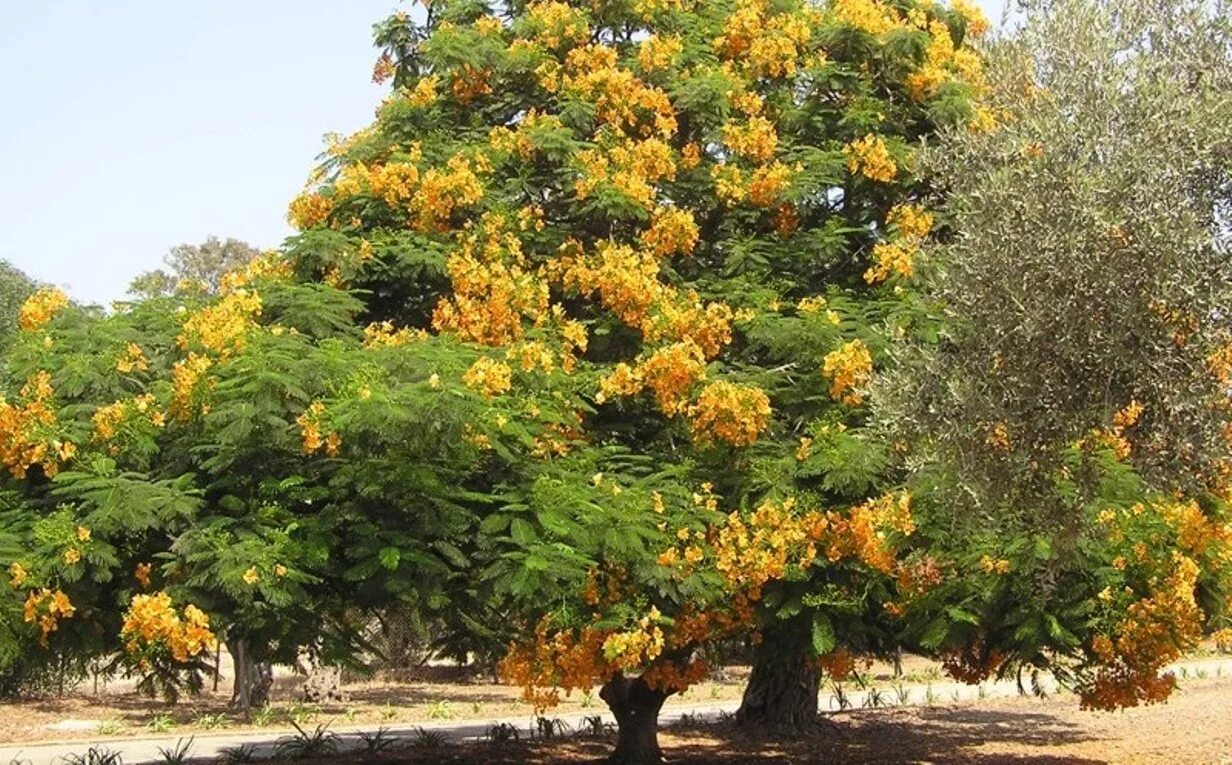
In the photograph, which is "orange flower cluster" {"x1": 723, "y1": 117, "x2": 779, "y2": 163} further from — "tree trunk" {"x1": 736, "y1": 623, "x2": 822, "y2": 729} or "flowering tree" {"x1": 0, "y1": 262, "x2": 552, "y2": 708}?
"tree trunk" {"x1": 736, "y1": 623, "x2": 822, "y2": 729}

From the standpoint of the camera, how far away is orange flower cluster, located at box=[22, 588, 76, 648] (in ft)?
35.0

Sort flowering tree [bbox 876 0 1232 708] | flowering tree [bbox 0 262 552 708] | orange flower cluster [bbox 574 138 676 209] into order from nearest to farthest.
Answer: flowering tree [bbox 876 0 1232 708]
flowering tree [bbox 0 262 552 708]
orange flower cluster [bbox 574 138 676 209]

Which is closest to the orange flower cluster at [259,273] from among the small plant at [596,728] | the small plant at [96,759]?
the small plant at [96,759]

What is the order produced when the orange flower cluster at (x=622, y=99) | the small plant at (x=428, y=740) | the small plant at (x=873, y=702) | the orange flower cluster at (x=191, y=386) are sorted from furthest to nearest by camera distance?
the small plant at (x=873, y=702) → the small plant at (x=428, y=740) → the orange flower cluster at (x=622, y=99) → the orange flower cluster at (x=191, y=386)

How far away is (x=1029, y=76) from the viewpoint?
11.3 meters

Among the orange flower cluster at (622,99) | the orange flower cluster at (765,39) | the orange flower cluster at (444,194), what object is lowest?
the orange flower cluster at (444,194)

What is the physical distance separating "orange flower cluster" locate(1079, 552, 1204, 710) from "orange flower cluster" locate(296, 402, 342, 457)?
7.64m

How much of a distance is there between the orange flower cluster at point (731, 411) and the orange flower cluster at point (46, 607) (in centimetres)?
550

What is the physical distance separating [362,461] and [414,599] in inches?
46.4

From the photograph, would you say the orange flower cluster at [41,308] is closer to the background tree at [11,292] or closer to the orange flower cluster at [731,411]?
the orange flower cluster at [731,411]

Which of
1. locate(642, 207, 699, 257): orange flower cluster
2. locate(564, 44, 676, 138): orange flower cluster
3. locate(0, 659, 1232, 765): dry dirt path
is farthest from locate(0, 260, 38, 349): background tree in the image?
locate(642, 207, 699, 257): orange flower cluster

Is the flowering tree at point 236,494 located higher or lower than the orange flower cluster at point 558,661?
higher

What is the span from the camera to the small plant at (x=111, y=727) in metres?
23.9

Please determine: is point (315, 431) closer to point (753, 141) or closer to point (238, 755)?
point (753, 141)
